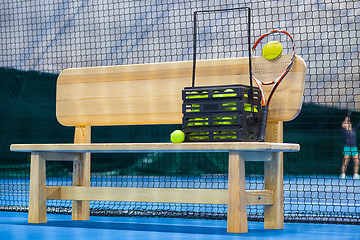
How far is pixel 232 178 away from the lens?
2.54m

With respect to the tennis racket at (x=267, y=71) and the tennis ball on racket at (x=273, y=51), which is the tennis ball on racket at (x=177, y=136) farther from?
the tennis ball on racket at (x=273, y=51)

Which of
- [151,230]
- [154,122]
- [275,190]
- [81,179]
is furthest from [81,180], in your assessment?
[275,190]

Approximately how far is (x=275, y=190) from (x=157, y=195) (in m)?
0.55

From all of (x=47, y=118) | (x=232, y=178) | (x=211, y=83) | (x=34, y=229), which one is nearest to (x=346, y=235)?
(x=232, y=178)

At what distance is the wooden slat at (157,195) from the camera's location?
2.61m

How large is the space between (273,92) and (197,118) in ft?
1.19

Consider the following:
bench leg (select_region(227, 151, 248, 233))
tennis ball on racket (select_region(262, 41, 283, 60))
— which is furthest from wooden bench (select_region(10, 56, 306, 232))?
tennis ball on racket (select_region(262, 41, 283, 60))

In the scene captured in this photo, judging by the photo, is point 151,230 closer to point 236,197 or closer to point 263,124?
point 236,197

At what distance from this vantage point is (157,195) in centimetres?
277

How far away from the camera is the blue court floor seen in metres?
2.52

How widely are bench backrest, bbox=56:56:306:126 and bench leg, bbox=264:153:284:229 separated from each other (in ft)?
0.71

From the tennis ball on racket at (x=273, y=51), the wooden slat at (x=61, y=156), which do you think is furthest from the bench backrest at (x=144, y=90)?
the wooden slat at (x=61, y=156)

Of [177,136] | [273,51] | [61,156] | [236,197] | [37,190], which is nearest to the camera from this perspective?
[236,197]

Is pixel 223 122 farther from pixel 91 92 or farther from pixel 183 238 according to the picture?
pixel 91 92
